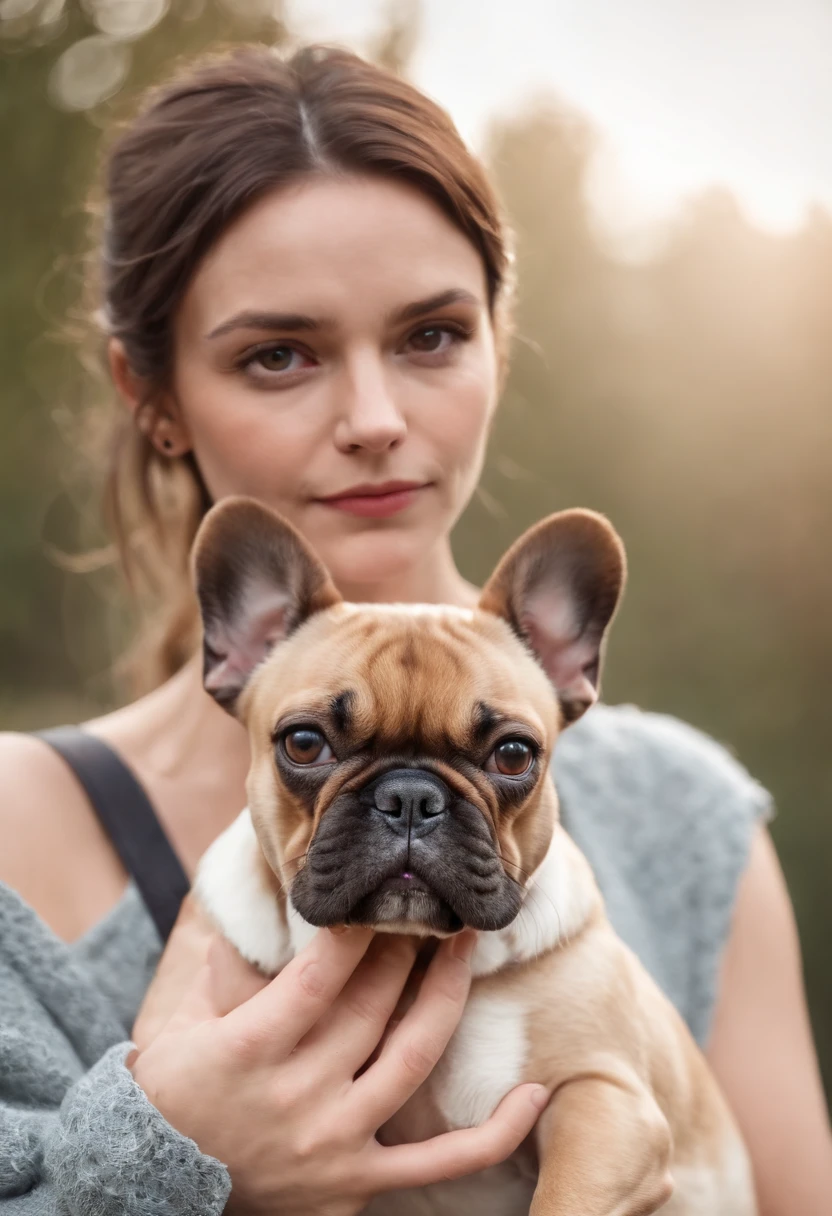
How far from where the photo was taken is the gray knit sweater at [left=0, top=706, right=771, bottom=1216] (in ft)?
5.28

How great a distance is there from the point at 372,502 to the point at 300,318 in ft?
1.20

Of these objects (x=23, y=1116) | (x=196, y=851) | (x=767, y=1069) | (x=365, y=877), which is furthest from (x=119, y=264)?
(x=767, y=1069)

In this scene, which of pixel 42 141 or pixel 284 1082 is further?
pixel 42 141

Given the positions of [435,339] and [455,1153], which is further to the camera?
[435,339]

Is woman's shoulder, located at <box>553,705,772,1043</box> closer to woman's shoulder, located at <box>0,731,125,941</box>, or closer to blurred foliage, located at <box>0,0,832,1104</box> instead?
woman's shoulder, located at <box>0,731,125,941</box>

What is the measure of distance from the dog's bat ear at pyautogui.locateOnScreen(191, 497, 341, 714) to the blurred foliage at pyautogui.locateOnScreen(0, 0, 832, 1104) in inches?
213

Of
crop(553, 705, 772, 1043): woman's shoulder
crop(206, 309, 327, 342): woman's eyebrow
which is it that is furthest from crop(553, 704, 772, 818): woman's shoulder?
crop(206, 309, 327, 342): woman's eyebrow

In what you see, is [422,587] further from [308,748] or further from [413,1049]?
[413,1049]

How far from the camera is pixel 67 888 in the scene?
2.21 meters

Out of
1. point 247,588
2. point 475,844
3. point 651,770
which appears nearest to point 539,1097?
point 475,844

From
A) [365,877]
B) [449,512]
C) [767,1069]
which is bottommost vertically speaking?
[767,1069]

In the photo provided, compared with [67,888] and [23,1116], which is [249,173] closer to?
[67,888]

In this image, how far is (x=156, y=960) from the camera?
2.22 meters

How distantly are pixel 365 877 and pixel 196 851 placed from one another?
812 millimetres
